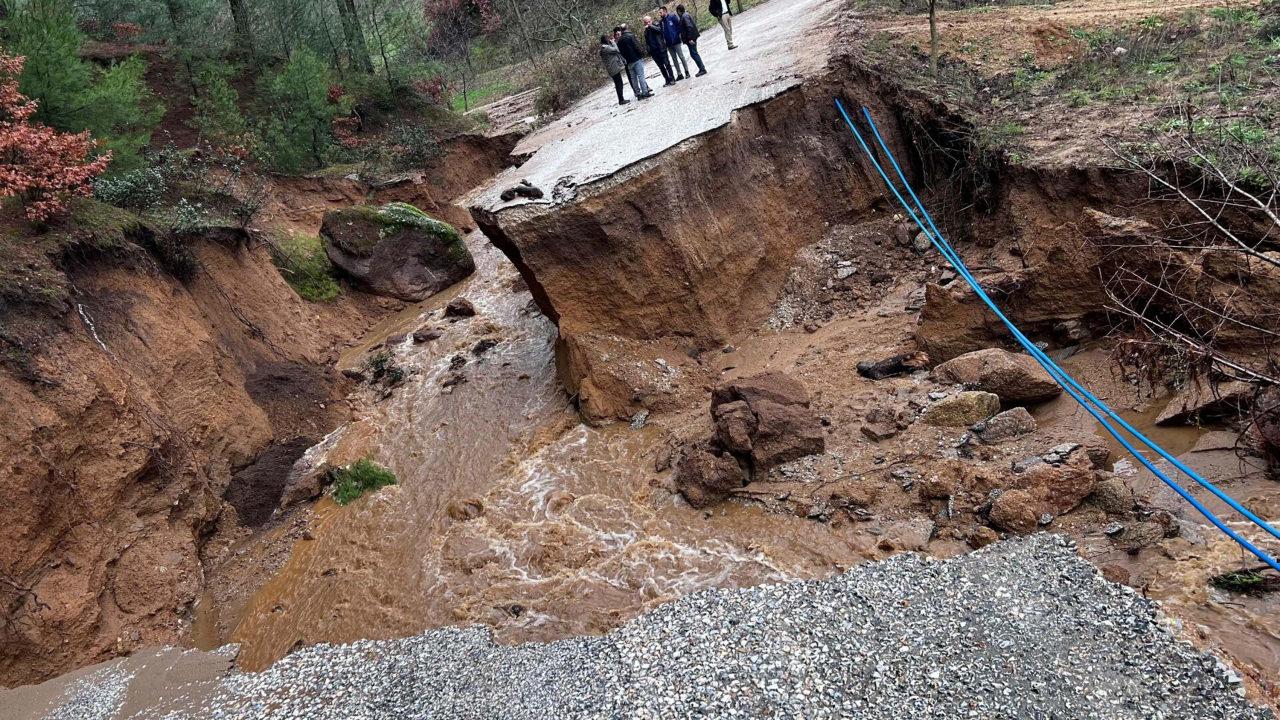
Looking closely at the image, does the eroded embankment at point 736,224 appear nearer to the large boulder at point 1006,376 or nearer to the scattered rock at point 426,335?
the large boulder at point 1006,376

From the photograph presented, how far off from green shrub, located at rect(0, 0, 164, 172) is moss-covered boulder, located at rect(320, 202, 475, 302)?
10.8 feet

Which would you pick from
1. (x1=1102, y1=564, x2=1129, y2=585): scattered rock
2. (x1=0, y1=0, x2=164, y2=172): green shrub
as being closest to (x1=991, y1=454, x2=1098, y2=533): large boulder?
(x1=1102, y1=564, x2=1129, y2=585): scattered rock

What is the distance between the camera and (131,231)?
8.99 metres

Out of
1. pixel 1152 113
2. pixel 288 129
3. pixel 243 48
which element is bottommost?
pixel 1152 113

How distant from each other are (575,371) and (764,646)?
4.86 m

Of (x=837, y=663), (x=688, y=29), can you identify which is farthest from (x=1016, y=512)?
→ (x=688, y=29)

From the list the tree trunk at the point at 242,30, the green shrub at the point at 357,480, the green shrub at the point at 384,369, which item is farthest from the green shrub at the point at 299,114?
the green shrub at the point at 357,480

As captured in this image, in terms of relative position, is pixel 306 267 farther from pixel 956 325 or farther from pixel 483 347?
pixel 956 325

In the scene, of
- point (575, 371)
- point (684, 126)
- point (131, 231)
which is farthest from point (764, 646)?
point (131, 231)

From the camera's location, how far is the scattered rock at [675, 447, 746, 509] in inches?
271

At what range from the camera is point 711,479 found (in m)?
6.86

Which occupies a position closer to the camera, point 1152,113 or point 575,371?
point 1152,113

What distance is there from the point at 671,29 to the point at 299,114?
348 inches

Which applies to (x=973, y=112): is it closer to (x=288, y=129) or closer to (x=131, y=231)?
(x=131, y=231)
